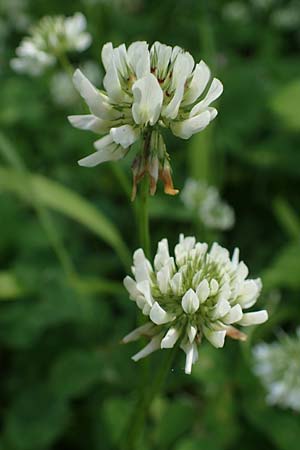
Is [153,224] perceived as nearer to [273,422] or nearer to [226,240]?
[226,240]

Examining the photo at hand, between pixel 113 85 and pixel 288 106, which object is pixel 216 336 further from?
pixel 288 106

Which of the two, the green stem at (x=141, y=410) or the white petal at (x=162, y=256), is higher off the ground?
the white petal at (x=162, y=256)

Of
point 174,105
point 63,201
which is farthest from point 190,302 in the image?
point 63,201

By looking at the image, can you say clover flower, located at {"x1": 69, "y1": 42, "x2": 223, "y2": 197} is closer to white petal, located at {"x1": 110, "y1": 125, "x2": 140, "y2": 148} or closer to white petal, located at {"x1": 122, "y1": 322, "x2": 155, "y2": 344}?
white petal, located at {"x1": 110, "y1": 125, "x2": 140, "y2": 148}

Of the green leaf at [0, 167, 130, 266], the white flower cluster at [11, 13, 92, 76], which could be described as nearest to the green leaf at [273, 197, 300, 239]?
the green leaf at [0, 167, 130, 266]

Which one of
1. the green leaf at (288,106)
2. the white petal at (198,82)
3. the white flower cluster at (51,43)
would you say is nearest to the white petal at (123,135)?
the white petal at (198,82)

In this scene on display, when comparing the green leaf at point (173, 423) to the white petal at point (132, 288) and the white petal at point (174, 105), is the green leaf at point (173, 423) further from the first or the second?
the white petal at point (174, 105)

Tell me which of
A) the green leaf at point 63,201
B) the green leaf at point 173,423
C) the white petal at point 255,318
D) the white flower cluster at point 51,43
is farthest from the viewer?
the green leaf at point 63,201
